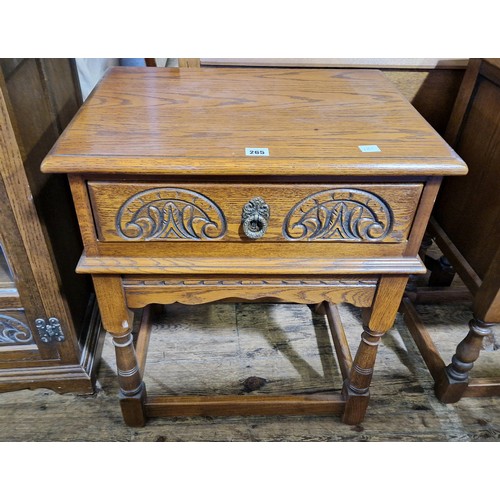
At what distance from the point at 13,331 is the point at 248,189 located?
29.6 inches

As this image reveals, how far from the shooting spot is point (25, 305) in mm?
1052

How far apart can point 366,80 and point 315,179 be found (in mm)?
419

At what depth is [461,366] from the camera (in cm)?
115

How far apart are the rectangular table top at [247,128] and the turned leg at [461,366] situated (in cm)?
54

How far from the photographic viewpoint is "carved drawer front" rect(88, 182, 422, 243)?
0.73m

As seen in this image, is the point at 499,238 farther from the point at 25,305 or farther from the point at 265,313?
the point at 25,305

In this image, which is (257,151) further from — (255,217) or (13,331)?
(13,331)

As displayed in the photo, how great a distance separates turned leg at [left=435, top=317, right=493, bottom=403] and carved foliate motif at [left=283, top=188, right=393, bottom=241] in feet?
1.56

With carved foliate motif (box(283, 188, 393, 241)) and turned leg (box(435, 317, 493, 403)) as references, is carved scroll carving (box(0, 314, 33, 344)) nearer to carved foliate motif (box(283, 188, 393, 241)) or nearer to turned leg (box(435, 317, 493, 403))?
carved foliate motif (box(283, 188, 393, 241))

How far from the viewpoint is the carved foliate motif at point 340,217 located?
0.75 m

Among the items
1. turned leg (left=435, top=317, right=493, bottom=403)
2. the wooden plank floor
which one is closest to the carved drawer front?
turned leg (left=435, top=317, right=493, bottom=403)

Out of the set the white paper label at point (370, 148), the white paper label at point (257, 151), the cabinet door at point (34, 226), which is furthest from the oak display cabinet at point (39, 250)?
the white paper label at point (370, 148)

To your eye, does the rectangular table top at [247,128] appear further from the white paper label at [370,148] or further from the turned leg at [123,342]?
the turned leg at [123,342]

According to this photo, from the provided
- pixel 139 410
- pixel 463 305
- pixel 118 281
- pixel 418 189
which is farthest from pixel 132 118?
pixel 463 305
